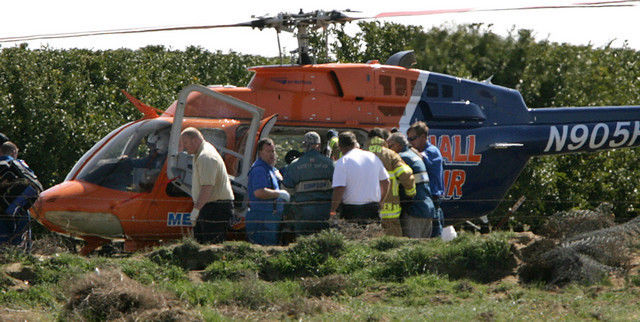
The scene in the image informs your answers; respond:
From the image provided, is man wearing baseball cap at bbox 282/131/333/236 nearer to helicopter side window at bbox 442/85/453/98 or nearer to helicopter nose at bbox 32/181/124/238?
helicopter nose at bbox 32/181/124/238

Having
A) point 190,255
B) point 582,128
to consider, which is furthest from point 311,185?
point 582,128

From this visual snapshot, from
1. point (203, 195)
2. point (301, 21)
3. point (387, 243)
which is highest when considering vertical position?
point (301, 21)

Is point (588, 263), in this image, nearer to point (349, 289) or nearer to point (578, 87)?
point (349, 289)

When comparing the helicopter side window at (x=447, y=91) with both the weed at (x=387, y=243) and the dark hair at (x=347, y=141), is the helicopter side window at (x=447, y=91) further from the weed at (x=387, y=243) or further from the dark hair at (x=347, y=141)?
the weed at (x=387, y=243)

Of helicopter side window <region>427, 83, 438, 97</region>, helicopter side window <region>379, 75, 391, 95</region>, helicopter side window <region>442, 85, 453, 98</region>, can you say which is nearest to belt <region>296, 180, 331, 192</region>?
helicopter side window <region>379, 75, 391, 95</region>

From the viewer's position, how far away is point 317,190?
Result: 10.4m

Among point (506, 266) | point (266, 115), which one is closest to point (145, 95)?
point (266, 115)

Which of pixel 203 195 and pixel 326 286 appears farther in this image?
pixel 203 195

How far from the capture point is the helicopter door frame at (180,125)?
10.6 metres

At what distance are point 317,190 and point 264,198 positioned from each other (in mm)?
671

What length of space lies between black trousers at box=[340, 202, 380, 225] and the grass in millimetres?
524

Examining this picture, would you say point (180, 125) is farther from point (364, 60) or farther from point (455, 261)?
point (364, 60)

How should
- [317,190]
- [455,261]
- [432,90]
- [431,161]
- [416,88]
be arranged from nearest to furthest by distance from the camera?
[455,261] < [317,190] < [431,161] < [416,88] < [432,90]

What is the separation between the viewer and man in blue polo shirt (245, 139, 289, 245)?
1009 centimetres
